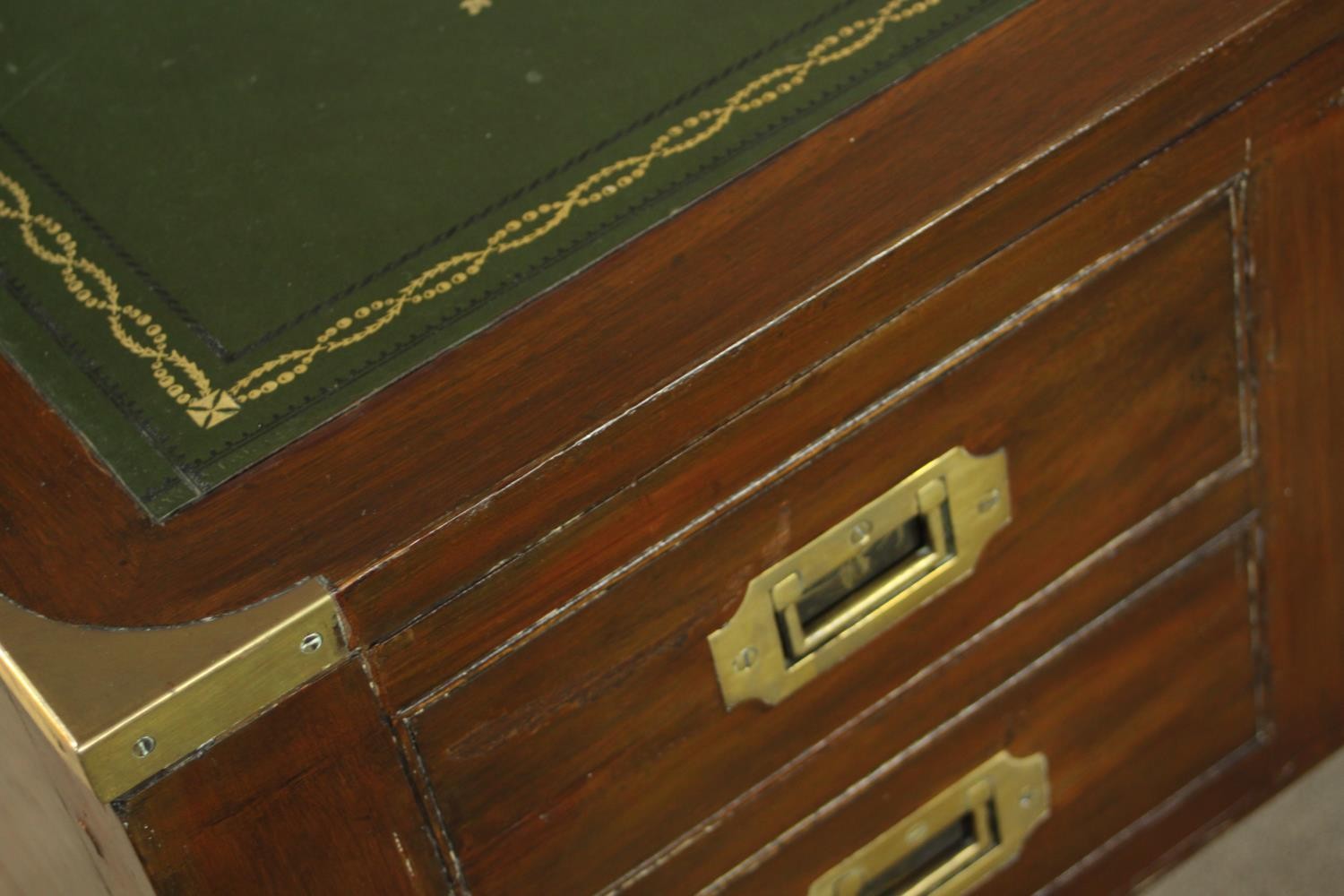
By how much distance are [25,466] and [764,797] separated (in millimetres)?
405

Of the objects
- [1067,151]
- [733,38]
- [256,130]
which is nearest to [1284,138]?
[1067,151]

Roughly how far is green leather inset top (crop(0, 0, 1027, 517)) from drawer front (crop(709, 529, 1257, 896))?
1.09 ft

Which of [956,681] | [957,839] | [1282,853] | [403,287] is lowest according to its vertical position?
[1282,853]

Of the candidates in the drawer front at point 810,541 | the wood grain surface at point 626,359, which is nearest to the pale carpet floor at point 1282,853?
the drawer front at point 810,541

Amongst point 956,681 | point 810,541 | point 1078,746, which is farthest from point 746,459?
point 1078,746

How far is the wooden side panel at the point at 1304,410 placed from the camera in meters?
1.01

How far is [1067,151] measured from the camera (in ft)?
2.94

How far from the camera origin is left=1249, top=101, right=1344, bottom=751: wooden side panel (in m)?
1.01

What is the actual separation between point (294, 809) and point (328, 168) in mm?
318

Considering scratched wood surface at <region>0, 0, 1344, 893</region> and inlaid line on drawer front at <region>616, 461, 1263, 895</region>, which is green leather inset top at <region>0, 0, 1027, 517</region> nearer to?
scratched wood surface at <region>0, 0, 1344, 893</region>

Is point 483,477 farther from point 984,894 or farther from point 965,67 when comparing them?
point 984,894

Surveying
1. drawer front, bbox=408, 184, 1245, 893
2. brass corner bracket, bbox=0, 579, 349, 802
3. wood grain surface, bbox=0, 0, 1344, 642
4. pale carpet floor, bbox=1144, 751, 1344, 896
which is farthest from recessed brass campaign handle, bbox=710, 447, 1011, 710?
pale carpet floor, bbox=1144, 751, 1344, 896

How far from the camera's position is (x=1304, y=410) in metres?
1.10

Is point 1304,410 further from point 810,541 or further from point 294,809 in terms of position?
point 294,809
